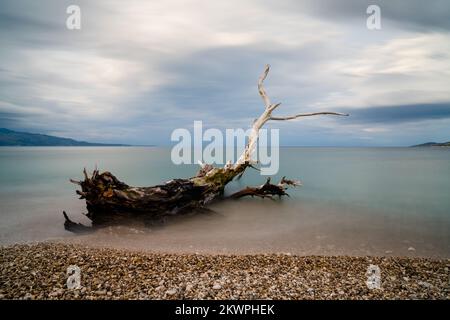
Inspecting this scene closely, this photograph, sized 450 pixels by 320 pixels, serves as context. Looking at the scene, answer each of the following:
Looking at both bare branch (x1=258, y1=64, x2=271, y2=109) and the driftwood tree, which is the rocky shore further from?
bare branch (x1=258, y1=64, x2=271, y2=109)

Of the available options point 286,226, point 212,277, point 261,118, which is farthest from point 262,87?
point 212,277

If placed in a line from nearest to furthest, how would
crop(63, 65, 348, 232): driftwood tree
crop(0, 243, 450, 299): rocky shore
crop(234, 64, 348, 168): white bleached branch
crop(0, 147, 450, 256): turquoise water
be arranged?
crop(0, 243, 450, 299): rocky shore < crop(0, 147, 450, 256): turquoise water < crop(63, 65, 348, 232): driftwood tree < crop(234, 64, 348, 168): white bleached branch

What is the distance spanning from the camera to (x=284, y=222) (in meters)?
14.4

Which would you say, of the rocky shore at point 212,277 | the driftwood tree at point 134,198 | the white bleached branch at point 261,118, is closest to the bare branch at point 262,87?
the white bleached branch at point 261,118

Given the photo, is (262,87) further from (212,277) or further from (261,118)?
(212,277)

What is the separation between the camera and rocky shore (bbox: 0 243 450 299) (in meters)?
6.14

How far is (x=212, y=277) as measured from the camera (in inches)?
274

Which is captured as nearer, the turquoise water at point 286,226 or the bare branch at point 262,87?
the turquoise water at point 286,226

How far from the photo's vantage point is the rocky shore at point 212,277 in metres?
6.14

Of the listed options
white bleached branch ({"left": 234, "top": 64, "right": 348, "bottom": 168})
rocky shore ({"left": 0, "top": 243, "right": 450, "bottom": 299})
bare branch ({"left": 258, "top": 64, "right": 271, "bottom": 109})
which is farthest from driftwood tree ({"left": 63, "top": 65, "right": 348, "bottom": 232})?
bare branch ({"left": 258, "top": 64, "right": 271, "bottom": 109})

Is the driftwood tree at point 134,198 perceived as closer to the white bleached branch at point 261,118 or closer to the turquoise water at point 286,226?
the turquoise water at point 286,226
